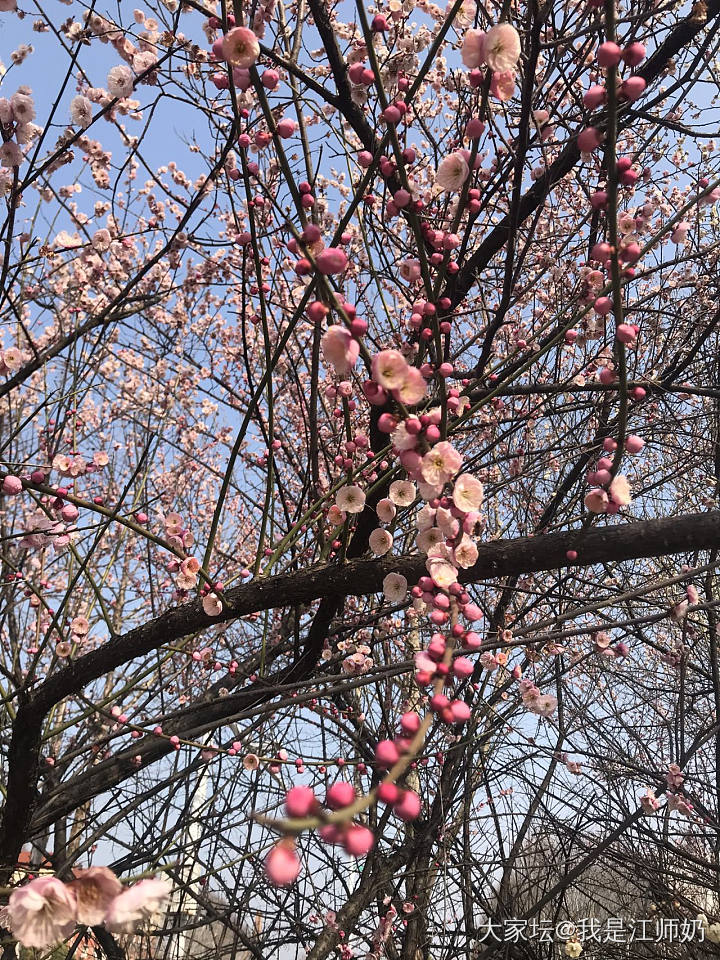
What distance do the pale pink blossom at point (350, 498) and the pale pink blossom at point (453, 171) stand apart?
3.40 feet

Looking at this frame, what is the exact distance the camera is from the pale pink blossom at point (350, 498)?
2.24 m

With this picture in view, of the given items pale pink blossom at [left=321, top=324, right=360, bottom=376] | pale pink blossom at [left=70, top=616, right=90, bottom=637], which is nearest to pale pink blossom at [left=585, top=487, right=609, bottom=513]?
pale pink blossom at [left=321, top=324, right=360, bottom=376]

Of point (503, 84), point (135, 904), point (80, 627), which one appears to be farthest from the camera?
point (80, 627)

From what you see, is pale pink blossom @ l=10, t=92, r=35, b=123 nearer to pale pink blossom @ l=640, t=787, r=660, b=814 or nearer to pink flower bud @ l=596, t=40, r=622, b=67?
pink flower bud @ l=596, t=40, r=622, b=67

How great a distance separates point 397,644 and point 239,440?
3.93 meters

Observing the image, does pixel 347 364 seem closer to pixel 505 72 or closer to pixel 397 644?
pixel 505 72

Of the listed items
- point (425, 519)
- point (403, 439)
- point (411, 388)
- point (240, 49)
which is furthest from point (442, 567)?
point (240, 49)

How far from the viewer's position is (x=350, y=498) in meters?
2.26

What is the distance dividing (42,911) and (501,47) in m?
2.07

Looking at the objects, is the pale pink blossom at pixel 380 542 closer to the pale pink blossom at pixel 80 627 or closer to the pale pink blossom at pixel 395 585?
the pale pink blossom at pixel 395 585

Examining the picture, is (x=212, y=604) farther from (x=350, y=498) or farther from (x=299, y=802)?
(x=299, y=802)

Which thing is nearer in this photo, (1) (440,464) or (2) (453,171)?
(1) (440,464)

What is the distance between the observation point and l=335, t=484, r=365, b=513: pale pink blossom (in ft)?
7.34

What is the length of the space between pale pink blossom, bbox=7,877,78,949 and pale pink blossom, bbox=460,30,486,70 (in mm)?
1945
